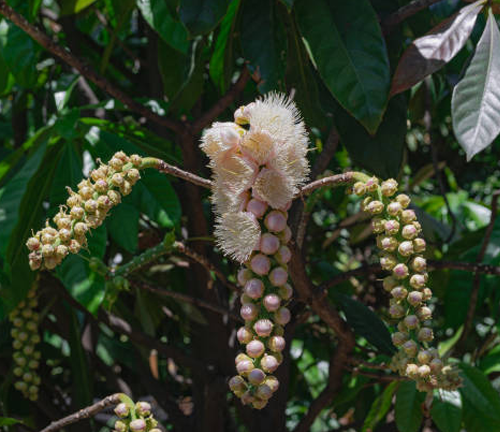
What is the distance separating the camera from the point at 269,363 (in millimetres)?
502

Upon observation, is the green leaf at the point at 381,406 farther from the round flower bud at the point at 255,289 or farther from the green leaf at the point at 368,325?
the round flower bud at the point at 255,289

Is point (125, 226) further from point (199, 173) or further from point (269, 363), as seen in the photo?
point (269, 363)

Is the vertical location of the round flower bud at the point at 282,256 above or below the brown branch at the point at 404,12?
below

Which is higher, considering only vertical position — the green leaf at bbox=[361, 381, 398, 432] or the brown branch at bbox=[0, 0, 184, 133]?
the brown branch at bbox=[0, 0, 184, 133]

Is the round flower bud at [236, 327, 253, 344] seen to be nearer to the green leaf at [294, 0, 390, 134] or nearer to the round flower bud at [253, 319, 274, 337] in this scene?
the round flower bud at [253, 319, 274, 337]

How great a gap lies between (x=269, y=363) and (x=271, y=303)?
0.16ft

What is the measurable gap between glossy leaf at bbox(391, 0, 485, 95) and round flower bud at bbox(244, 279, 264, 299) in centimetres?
35

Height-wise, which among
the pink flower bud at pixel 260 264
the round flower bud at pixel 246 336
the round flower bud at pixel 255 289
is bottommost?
the round flower bud at pixel 246 336

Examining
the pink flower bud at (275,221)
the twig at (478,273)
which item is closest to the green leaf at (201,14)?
the pink flower bud at (275,221)

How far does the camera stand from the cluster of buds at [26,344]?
3.81 feet

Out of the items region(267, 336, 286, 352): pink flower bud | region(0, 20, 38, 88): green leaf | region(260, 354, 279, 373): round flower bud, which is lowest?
region(260, 354, 279, 373): round flower bud

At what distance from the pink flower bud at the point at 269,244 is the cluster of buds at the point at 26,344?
2.48 ft

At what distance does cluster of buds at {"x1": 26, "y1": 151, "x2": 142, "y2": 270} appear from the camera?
532 millimetres

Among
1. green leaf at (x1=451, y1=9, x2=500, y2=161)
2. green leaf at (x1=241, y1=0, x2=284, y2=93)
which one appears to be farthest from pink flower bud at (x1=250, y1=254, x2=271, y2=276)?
green leaf at (x1=241, y1=0, x2=284, y2=93)
